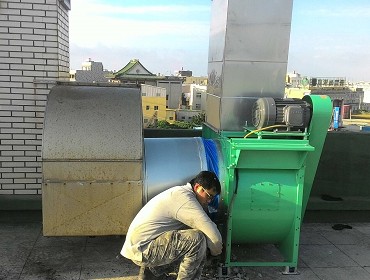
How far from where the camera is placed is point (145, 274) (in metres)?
3.72

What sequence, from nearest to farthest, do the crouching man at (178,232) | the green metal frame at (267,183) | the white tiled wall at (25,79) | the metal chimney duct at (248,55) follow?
the crouching man at (178,232)
the green metal frame at (267,183)
the metal chimney duct at (248,55)
the white tiled wall at (25,79)

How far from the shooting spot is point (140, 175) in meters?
3.91

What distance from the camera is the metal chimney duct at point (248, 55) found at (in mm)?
4277

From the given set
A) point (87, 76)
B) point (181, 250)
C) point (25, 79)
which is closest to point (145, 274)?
point (181, 250)

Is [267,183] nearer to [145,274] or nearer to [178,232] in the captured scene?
[178,232]

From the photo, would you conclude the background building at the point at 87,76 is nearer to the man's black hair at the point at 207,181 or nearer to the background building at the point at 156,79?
the man's black hair at the point at 207,181

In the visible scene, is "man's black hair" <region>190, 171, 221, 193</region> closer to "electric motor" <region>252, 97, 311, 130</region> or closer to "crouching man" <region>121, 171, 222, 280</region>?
"crouching man" <region>121, 171, 222, 280</region>

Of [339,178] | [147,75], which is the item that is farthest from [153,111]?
[339,178]

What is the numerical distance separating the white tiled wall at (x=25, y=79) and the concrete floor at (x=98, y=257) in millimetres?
592

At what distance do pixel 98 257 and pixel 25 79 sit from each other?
2441 mm

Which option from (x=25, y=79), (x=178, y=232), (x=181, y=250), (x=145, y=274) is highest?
(x=25, y=79)

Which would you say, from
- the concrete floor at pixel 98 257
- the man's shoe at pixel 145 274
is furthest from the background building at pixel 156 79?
Answer: the man's shoe at pixel 145 274

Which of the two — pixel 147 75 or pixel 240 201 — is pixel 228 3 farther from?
pixel 147 75

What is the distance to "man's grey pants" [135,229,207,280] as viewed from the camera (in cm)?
346
